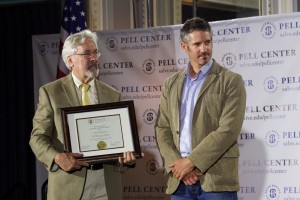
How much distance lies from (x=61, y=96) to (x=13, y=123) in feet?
18.2

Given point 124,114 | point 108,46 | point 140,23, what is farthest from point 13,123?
point 124,114

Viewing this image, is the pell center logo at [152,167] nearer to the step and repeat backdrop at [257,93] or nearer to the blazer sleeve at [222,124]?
the step and repeat backdrop at [257,93]

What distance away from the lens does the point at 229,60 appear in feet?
18.7

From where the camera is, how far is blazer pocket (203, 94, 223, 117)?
4223 millimetres

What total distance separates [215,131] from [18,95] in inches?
238

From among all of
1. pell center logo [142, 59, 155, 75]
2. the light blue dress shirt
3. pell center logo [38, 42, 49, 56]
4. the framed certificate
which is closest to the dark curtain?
pell center logo [38, 42, 49, 56]

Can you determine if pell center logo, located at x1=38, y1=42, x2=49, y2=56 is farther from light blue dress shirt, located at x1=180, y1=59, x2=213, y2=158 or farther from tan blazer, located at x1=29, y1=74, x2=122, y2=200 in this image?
light blue dress shirt, located at x1=180, y1=59, x2=213, y2=158

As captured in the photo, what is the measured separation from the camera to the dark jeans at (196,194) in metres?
4.14

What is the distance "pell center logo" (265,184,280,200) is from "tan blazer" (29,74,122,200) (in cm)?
157

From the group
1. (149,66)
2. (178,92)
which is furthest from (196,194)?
(149,66)

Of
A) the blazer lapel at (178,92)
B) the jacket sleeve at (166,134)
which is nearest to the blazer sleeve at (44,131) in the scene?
the jacket sleeve at (166,134)

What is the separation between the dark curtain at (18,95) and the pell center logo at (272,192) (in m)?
4.92

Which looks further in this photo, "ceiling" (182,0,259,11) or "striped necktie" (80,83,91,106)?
"ceiling" (182,0,259,11)

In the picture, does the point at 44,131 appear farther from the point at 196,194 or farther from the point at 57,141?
the point at 196,194
